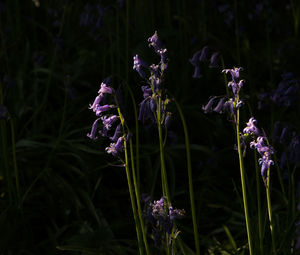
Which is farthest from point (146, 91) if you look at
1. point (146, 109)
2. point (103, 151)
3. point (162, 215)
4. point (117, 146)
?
point (103, 151)

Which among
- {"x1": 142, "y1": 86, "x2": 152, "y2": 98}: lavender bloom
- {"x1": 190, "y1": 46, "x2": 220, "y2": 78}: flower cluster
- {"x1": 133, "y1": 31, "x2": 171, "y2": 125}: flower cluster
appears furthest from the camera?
{"x1": 190, "y1": 46, "x2": 220, "y2": 78}: flower cluster

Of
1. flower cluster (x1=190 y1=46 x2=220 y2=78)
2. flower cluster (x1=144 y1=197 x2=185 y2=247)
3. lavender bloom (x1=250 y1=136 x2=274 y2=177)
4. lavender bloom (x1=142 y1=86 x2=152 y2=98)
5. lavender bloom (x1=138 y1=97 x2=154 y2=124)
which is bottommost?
flower cluster (x1=144 y1=197 x2=185 y2=247)

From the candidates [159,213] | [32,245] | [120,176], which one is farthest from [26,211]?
[159,213]

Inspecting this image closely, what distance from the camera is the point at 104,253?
2.54 metres

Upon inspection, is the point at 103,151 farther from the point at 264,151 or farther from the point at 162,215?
the point at 264,151

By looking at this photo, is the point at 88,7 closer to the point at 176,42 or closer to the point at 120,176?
the point at 176,42

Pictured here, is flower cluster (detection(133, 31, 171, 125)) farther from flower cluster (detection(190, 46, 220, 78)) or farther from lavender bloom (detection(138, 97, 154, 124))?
flower cluster (detection(190, 46, 220, 78))

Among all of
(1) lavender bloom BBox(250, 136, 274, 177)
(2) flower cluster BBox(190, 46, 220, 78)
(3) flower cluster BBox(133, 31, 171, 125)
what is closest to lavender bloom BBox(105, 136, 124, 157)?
(3) flower cluster BBox(133, 31, 171, 125)

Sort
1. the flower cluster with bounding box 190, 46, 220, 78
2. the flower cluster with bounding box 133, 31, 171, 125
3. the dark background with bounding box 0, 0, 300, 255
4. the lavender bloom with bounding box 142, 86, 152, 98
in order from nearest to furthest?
1. the flower cluster with bounding box 133, 31, 171, 125
2. the lavender bloom with bounding box 142, 86, 152, 98
3. the flower cluster with bounding box 190, 46, 220, 78
4. the dark background with bounding box 0, 0, 300, 255

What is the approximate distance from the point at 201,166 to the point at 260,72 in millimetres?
1515

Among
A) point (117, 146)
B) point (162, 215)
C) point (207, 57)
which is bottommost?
point (162, 215)

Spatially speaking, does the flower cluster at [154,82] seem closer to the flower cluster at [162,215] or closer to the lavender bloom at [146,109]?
the lavender bloom at [146,109]

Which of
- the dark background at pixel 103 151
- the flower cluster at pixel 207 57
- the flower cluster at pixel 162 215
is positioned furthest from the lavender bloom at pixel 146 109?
the dark background at pixel 103 151

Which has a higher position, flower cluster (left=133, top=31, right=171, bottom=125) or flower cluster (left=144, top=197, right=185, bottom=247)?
flower cluster (left=133, top=31, right=171, bottom=125)
